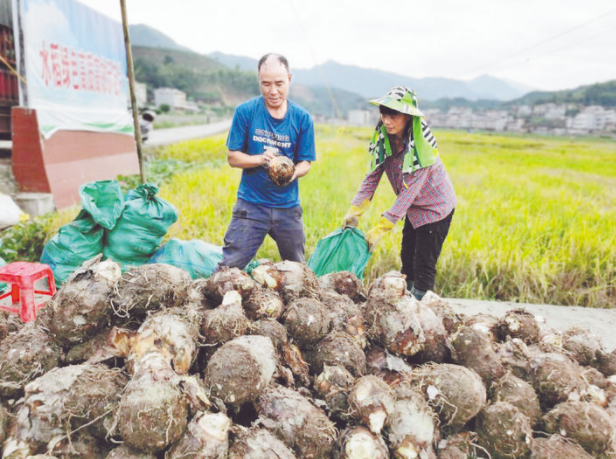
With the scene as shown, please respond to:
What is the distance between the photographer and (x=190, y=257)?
383cm

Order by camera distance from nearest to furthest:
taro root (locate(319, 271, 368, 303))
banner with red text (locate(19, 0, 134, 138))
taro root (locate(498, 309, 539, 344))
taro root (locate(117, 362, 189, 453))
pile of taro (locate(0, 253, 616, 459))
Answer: taro root (locate(117, 362, 189, 453)) → pile of taro (locate(0, 253, 616, 459)) → taro root (locate(498, 309, 539, 344)) → taro root (locate(319, 271, 368, 303)) → banner with red text (locate(19, 0, 134, 138))

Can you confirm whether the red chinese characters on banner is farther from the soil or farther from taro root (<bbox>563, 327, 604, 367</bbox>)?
taro root (<bbox>563, 327, 604, 367</bbox>)

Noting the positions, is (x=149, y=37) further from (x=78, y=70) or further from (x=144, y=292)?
(x=144, y=292)

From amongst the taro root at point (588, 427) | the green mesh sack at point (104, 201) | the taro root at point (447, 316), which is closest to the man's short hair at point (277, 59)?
the green mesh sack at point (104, 201)

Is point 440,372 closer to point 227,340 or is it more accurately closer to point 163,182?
point 227,340

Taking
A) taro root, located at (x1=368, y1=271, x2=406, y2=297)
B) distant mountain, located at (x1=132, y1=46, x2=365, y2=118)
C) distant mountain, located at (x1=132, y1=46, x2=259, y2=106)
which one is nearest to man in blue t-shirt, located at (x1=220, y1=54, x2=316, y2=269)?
taro root, located at (x1=368, y1=271, x2=406, y2=297)

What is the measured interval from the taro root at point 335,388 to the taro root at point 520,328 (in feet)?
3.46

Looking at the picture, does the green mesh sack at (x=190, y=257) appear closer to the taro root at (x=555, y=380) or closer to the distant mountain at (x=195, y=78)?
the taro root at (x=555, y=380)

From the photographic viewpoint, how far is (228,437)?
63.1 inches

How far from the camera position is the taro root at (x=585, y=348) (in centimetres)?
237

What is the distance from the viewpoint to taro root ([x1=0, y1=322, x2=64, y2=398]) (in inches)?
71.1

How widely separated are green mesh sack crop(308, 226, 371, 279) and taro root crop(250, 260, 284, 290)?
0.98 metres

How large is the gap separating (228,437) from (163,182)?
6.18 metres

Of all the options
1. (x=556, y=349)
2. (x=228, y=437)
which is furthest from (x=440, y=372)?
(x=228, y=437)
